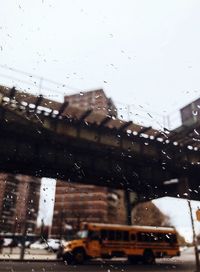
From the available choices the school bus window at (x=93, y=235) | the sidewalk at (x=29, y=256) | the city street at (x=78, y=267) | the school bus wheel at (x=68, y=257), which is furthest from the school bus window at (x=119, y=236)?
the sidewalk at (x=29, y=256)

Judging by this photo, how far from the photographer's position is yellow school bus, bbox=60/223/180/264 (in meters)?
19.8

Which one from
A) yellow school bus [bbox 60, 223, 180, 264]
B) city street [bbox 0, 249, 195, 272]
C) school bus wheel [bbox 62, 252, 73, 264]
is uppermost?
yellow school bus [bbox 60, 223, 180, 264]

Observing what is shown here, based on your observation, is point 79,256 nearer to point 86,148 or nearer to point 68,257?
point 68,257

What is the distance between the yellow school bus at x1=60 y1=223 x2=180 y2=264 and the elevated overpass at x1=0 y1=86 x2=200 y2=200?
10.3ft

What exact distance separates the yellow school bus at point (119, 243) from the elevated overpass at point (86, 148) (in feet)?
10.3

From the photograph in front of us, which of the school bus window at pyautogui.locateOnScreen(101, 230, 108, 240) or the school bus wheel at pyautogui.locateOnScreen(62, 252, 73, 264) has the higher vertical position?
the school bus window at pyautogui.locateOnScreen(101, 230, 108, 240)

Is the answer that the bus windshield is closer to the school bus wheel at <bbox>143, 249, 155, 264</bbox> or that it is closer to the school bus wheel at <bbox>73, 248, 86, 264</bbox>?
the school bus wheel at <bbox>73, 248, 86, 264</bbox>

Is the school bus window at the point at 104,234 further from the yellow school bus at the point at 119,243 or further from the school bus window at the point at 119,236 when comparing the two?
the school bus window at the point at 119,236

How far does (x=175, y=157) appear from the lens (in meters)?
20.4

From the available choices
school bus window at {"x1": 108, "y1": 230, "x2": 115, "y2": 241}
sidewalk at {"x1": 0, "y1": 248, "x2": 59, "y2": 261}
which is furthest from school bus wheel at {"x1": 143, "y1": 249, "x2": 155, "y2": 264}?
sidewalk at {"x1": 0, "y1": 248, "x2": 59, "y2": 261}

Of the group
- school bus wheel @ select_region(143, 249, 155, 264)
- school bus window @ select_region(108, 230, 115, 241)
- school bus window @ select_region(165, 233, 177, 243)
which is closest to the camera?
school bus window @ select_region(108, 230, 115, 241)

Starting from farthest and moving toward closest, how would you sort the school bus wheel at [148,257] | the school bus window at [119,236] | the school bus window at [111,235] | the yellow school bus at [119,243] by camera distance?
1. the school bus wheel at [148,257]
2. the school bus window at [119,236]
3. the school bus window at [111,235]
4. the yellow school bus at [119,243]

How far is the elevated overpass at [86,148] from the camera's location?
1566cm

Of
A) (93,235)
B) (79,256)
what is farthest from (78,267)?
(93,235)
